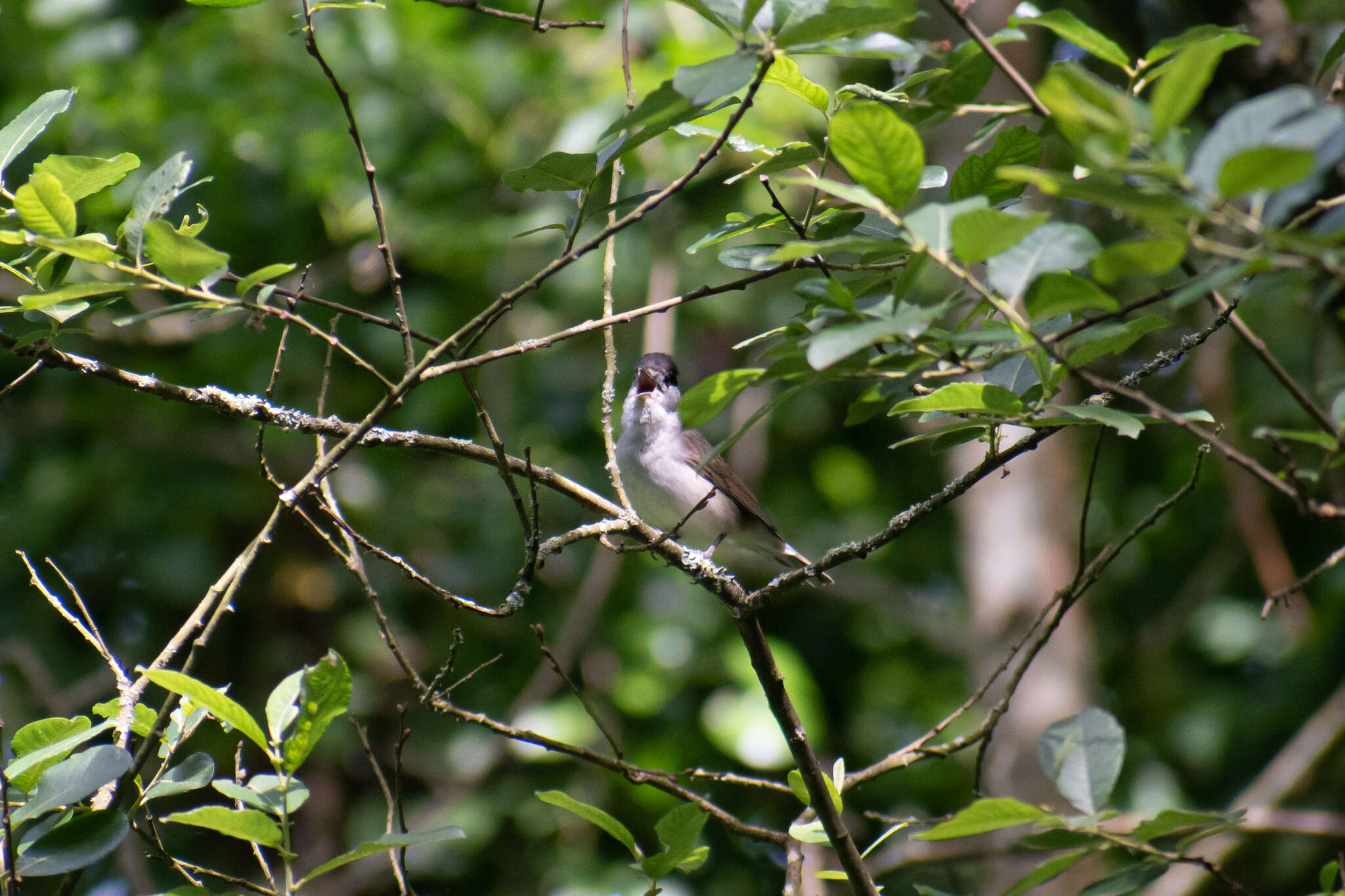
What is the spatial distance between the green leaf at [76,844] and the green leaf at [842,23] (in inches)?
60.4

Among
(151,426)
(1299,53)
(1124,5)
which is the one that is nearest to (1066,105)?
(1299,53)

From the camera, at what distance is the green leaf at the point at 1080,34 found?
1.54 m

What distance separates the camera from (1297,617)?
6.92m

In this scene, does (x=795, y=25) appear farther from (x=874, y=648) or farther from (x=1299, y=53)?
(x=874, y=648)

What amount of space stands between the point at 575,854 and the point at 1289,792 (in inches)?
131

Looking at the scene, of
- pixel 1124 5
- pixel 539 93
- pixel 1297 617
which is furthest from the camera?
pixel 1297 617

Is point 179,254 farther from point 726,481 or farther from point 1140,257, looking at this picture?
point 726,481

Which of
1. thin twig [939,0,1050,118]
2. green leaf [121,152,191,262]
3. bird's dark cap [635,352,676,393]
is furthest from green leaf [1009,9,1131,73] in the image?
bird's dark cap [635,352,676,393]

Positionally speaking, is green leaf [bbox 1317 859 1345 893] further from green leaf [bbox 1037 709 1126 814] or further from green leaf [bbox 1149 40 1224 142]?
green leaf [bbox 1149 40 1224 142]

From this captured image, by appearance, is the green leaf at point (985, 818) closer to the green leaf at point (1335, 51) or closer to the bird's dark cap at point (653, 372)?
the green leaf at point (1335, 51)

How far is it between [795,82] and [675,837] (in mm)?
1369

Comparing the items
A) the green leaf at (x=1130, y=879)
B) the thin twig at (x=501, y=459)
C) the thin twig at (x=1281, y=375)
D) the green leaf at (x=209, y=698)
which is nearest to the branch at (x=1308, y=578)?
the thin twig at (x=1281, y=375)

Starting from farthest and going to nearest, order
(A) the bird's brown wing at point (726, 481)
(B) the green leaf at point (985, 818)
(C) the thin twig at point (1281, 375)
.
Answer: (A) the bird's brown wing at point (726, 481) → (B) the green leaf at point (985, 818) → (C) the thin twig at point (1281, 375)

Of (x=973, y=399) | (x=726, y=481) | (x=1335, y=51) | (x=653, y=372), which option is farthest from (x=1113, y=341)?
(x=653, y=372)
